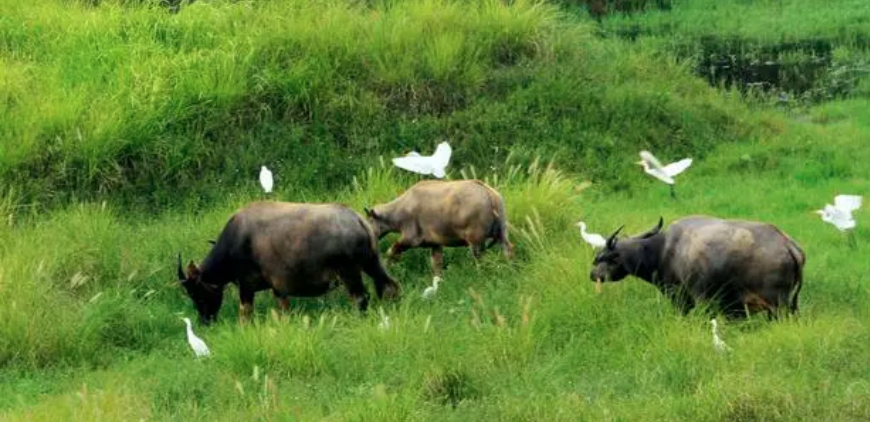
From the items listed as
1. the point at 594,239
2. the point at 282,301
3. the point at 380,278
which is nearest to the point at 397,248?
the point at 380,278

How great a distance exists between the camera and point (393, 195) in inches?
445

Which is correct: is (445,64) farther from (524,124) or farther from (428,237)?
(428,237)

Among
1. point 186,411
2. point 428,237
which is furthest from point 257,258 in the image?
point 186,411

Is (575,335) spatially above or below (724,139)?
above

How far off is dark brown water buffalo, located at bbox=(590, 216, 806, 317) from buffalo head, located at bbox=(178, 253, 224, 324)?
103 inches

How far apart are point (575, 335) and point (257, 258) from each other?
2239 millimetres

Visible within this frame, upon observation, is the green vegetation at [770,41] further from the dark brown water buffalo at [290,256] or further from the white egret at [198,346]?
the white egret at [198,346]

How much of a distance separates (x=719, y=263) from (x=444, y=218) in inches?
87.9

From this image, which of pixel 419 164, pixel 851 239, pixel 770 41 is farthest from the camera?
pixel 770 41

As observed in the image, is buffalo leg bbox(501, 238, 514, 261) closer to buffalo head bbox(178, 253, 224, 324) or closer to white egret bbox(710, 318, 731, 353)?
buffalo head bbox(178, 253, 224, 324)

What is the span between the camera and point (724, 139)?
14.0 metres

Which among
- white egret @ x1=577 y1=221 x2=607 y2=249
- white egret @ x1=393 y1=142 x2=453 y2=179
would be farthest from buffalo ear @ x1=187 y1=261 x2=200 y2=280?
white egret @ x1=577 y1=221 x2=607 y2=249

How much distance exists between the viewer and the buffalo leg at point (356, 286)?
29.9 ft

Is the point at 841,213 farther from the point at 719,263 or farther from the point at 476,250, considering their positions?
the point at 476,250
